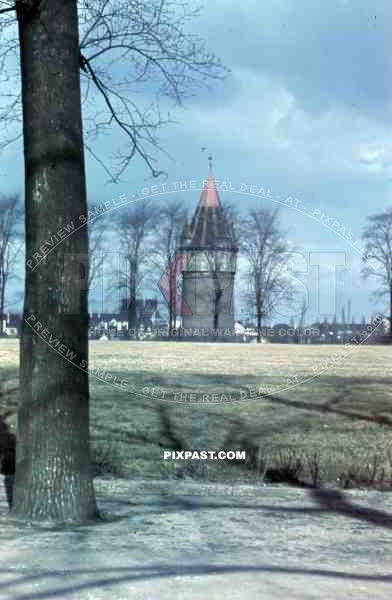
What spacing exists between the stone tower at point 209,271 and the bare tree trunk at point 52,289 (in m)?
11.1

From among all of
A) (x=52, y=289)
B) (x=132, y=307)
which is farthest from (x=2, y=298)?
(x=52, y=289)

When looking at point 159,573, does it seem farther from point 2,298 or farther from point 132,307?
point 2,298

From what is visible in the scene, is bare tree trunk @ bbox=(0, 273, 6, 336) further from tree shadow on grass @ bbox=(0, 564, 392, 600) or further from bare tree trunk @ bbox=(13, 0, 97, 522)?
tree shadow on grass @ bbox=(0, 564, 392, 600)

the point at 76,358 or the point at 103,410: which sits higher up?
the point at 76,358

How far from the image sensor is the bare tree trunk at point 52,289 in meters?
6.96

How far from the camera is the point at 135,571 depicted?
5453mm

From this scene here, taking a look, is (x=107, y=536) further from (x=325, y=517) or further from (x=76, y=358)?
(x=325, y=517)

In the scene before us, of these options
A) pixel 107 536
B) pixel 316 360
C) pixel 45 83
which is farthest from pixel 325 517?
pixel 316 360

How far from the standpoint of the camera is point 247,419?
603 inches

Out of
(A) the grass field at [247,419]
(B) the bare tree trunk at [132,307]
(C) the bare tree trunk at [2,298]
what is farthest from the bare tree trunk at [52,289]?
(C) the bare tree trunk at [2,298]

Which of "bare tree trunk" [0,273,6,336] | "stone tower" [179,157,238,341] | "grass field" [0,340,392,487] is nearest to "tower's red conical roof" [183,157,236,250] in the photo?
"stone tower" [179,157,238,341]

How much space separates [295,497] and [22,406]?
290cm

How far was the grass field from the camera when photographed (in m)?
10.9

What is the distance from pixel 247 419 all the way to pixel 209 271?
2444cm
